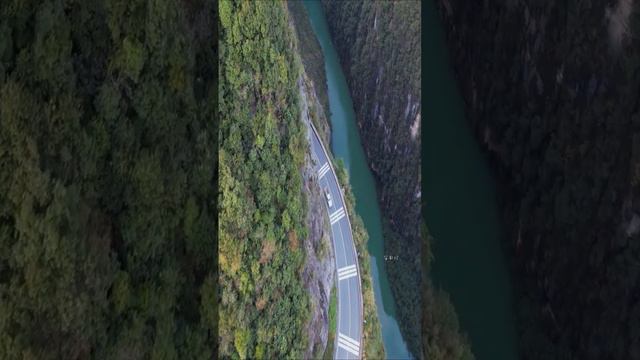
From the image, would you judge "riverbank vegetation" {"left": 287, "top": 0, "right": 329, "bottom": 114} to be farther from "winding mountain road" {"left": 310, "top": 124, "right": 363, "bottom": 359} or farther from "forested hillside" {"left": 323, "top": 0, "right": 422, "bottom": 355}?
"winding mountain road" {"left": 310, "top": 124, "right": 363, "bottom": 359}

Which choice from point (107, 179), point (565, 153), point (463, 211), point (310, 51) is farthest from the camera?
point (310, 51)

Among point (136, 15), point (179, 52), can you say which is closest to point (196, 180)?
point (179, 52)

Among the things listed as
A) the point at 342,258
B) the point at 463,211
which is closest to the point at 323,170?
the point at 342,258

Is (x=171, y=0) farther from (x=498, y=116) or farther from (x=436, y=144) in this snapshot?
(x=498, y=116)

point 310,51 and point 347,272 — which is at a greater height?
point 310,51

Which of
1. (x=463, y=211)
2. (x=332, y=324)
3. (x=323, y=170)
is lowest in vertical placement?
(x=332, y=324)

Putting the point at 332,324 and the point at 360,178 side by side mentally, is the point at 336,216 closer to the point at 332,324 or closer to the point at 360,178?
the point at 360,178

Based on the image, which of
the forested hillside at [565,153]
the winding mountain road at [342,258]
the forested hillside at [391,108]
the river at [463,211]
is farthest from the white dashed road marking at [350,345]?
the forested hillside at [565,153]
